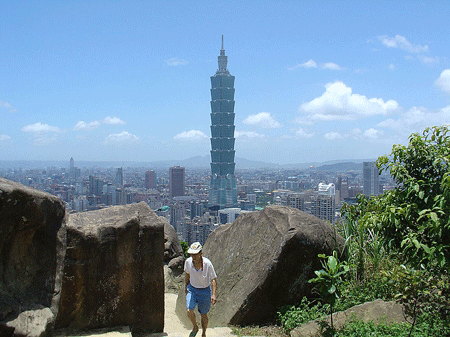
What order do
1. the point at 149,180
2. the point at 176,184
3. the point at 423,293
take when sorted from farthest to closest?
1. the point at 149,180
2. the point at 176,184
3. the point at 423,293

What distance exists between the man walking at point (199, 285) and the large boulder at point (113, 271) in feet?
2.15

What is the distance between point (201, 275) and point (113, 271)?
1.10 meters

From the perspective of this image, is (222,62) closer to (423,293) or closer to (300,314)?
(300,314)

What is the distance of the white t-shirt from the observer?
17.2 feet

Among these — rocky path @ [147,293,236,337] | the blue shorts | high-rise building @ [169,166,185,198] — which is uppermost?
the blue shorts

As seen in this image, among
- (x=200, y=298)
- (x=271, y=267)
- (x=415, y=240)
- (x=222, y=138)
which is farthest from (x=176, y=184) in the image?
(x=415, y=240)

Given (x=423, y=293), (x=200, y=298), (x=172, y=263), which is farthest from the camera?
(x=172, y=263)

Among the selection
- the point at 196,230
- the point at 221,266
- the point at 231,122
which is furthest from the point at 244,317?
the point at 231,122

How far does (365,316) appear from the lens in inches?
208

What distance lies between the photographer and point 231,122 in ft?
439

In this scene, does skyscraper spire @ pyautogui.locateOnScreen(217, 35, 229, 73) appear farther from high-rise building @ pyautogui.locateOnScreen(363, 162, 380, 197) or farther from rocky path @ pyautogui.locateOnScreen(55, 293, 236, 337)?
rocky path @ pyautogui.locateOnScreen(55, 293, 236, 337)

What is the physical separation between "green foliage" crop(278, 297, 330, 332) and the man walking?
3.52 feet


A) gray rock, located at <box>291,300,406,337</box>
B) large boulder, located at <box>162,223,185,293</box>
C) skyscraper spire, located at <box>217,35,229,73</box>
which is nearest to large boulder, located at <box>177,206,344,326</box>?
gray rock, located at <box>291,300,406,337</box>

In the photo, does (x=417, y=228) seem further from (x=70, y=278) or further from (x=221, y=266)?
(x=70, y=278)
